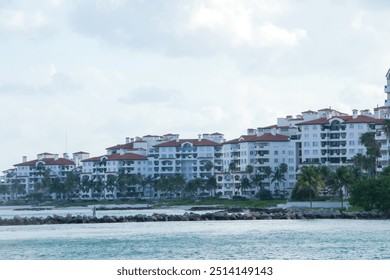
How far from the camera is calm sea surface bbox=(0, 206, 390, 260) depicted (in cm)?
4378

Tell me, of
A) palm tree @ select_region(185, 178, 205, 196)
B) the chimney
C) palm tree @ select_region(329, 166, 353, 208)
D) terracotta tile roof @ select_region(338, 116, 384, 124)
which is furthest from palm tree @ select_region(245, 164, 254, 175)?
palm tree @ select_region(329, 166, 353, 208)

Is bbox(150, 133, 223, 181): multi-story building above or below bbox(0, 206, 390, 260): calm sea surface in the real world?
above

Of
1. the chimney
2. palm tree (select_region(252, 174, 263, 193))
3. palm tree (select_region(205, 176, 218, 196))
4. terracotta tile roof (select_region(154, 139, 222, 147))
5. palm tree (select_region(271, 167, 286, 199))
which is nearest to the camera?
the chimney

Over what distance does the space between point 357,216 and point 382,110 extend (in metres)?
56.5

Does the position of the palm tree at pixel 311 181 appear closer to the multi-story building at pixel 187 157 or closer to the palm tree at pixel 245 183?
the palm tree at pixel 245 183

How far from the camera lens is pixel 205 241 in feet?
170

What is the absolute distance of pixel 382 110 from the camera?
130 meters

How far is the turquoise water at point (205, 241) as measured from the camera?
1724 inches

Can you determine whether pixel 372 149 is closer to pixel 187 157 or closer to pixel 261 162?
pixel 261 162

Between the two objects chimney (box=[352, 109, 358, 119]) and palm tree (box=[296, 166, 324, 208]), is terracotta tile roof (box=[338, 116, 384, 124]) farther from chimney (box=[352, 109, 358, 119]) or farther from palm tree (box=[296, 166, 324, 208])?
palm tree (box=[296, 166, 324, 208])

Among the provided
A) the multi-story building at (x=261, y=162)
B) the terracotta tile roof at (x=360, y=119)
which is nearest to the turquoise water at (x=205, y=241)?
the terracotta tile roof at (x=360, y=119)

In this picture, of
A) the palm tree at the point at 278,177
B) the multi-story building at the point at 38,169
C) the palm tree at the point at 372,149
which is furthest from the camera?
the multi-story building at the point at 38,169

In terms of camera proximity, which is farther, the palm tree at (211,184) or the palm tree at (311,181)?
the palm tree at (211,184)
